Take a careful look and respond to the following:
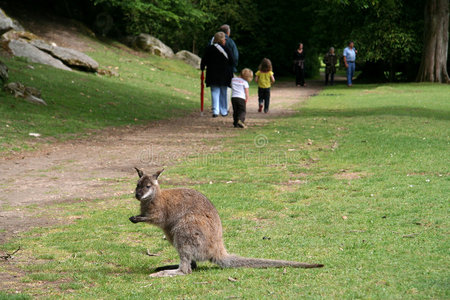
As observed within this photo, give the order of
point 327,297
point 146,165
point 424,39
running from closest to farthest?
point 327,297
point 146,165
point 424,39

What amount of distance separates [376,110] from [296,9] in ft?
93.4

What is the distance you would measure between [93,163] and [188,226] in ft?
24.6

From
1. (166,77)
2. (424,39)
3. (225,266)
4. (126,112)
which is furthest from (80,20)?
(225,266)

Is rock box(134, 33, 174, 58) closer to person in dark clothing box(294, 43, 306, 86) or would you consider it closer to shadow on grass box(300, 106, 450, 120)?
person in dark clothing box(294, 43, 306, 86)

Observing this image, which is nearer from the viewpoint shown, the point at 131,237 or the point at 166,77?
the point at 131,237

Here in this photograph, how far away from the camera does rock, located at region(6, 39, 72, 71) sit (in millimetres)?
25413

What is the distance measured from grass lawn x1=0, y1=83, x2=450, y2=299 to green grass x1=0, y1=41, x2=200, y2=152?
17.7ft

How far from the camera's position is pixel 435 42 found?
3684cm

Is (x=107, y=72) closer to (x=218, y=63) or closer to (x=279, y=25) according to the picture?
(x=218, y=63)

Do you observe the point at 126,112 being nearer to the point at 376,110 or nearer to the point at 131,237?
the point at 376,110

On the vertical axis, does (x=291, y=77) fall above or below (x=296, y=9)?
below

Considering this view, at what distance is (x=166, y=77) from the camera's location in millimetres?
32500

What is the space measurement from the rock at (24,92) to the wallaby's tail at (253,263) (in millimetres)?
14666

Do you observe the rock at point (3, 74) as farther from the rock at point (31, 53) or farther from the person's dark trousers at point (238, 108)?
the person's dark trousers at point (238, 108)
